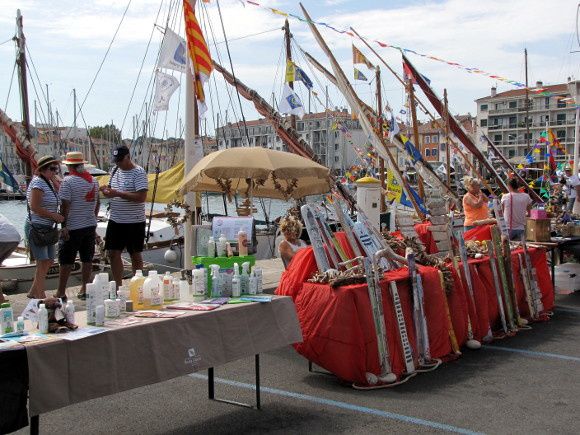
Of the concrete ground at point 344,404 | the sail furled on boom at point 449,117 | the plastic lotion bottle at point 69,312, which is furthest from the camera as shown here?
the sail furled on boom at point 449,117

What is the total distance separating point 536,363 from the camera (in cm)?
649

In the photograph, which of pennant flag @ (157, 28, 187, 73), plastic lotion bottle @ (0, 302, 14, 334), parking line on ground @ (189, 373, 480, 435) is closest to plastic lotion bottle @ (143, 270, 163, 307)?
plastic lotion bottle @ (0, 302, 14, 334)

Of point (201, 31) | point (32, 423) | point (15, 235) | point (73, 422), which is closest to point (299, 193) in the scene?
point (201, 31)

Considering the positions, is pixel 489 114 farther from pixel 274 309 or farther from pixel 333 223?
pixel 274 309

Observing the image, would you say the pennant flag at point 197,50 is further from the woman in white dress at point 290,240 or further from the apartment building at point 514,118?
the apartment building at point 514,118

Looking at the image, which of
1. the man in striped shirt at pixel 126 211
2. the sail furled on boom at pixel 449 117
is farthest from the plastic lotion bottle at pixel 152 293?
the sail furled on boom at pixel 449 117

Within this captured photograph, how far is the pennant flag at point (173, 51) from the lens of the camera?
932cm

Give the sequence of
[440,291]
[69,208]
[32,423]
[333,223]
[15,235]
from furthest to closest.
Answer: [333,223] < [69,208] < [15,235] < [440,291] < [32,423]

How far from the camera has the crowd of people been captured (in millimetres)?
7723

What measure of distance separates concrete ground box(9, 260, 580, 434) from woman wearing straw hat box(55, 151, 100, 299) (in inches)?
115

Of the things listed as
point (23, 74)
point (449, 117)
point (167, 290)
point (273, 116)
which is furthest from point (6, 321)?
point (23, 74)

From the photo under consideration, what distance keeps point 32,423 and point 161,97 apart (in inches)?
304

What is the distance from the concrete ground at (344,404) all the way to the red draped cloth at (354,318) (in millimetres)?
220

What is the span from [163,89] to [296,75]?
26.5 ft
